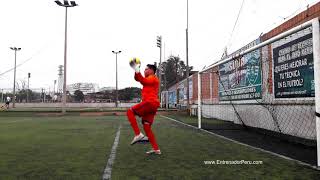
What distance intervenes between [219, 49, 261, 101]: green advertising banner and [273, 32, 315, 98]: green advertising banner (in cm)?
140

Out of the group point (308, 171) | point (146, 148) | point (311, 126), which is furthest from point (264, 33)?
point (308, 171)

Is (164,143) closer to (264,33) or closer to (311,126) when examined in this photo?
(311,126)

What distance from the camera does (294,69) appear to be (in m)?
9.71

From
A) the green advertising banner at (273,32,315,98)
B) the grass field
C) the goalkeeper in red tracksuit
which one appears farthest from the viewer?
the green advertising banner at (273,32,315,98)

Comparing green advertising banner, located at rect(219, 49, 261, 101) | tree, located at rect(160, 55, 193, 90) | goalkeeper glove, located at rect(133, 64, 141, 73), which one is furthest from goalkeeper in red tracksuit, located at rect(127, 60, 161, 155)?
tree, located at rect(160, 55, 193, 90)

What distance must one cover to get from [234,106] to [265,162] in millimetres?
9493

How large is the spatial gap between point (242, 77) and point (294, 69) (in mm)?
4063

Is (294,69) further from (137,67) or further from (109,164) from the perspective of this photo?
(109,164)

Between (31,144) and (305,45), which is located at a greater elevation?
(305,45)

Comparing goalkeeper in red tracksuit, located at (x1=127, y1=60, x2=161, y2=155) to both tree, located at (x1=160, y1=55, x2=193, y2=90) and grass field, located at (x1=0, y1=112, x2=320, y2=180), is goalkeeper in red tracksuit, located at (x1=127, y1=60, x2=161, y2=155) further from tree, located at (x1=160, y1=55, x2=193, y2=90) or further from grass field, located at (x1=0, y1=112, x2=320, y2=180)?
tree, located at (x1=160, y1=55, x2=193, y2=90)

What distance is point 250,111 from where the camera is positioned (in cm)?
1337

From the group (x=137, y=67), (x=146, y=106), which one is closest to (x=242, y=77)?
(x=146, y=106)

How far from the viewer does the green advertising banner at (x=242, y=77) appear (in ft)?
40.8

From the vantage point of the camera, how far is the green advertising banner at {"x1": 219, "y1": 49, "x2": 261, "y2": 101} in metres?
12.4
